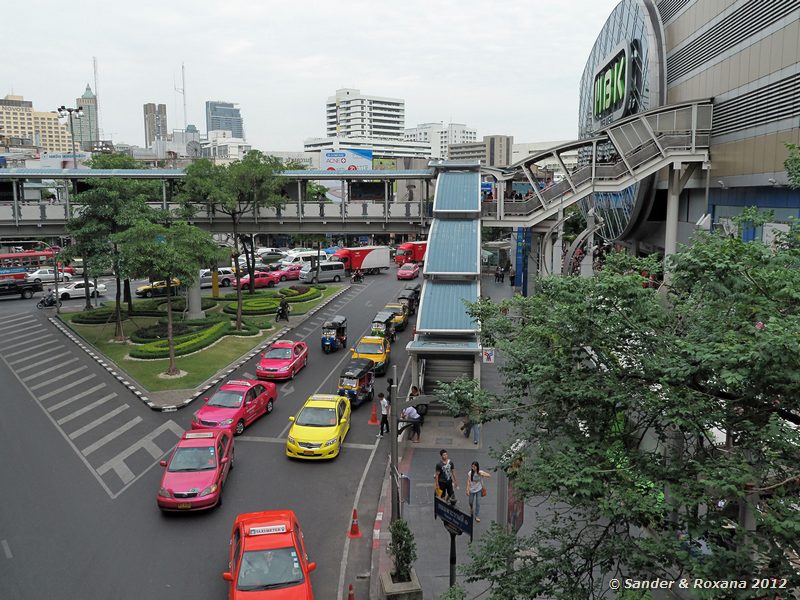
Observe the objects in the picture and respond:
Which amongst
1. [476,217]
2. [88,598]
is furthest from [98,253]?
[88,598]

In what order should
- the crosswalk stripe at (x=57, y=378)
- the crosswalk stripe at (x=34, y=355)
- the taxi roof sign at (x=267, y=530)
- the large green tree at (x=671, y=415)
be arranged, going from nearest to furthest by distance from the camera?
the large green tree at (x=671, y=415) < the taxi roof sign at (x=267, y=530) < the crosswalk stripe at (x=57, y=378) < the crosswalk stripe at (x=34, y=355)

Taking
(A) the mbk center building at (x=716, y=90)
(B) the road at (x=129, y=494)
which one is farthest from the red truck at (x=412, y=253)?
(B) the road at (x=129, y=494)

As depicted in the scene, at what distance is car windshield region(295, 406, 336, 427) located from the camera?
22016 millimetres

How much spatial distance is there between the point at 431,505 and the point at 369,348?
1399cm

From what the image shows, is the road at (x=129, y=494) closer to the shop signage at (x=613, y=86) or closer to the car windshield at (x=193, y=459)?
the car windshield at (x=193, y=459)

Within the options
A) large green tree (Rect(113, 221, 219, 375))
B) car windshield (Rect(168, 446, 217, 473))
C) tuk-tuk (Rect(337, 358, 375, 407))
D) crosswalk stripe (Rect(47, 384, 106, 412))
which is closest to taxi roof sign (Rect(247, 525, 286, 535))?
car windshield (Rect(168, 446, 217, 473))

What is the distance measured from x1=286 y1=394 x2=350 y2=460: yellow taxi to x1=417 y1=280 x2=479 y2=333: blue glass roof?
543 cm

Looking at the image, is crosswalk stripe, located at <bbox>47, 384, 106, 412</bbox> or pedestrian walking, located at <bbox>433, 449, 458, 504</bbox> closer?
pedestrian walking, located at <bbox>433, 449, 458, 504</bbox>

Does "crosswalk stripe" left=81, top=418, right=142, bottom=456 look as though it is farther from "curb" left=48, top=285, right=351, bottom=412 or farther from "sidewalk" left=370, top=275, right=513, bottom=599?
"sidewalk" left=370, top=275, right=513, bottom=599

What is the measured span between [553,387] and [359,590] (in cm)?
746

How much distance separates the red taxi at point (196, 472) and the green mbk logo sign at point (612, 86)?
3251cm

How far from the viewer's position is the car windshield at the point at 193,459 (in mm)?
17984

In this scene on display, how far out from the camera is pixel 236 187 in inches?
1480

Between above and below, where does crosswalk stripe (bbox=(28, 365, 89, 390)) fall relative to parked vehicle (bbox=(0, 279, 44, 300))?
below
